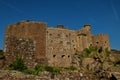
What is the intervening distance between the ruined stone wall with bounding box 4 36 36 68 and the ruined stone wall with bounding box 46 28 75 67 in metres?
39.9

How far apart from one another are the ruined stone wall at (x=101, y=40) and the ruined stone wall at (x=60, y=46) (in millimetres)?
7110

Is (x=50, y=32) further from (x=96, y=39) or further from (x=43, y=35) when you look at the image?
(x=96, y=39)

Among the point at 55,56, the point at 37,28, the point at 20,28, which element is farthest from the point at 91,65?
the point at 20,28

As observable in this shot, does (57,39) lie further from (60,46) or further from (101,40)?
(101,40)

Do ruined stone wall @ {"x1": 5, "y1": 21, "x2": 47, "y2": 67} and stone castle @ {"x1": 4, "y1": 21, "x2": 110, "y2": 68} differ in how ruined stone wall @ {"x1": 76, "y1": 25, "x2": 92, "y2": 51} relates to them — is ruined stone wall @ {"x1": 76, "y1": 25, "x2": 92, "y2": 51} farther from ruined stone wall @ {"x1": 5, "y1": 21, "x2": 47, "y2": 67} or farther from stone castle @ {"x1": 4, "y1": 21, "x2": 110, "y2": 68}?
ruined stone wall @ {"x1": 5, "y1": 21, "x2": 47, "y2": 67}

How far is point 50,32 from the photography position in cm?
5216

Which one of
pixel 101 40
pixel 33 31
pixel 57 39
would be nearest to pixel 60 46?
pixel 57 39

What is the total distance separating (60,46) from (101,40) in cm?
1311

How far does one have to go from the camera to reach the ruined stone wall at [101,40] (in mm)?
56812

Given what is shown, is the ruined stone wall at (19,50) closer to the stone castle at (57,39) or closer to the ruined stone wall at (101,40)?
the stone castle at (57,39)

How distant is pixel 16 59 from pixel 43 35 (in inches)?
1396

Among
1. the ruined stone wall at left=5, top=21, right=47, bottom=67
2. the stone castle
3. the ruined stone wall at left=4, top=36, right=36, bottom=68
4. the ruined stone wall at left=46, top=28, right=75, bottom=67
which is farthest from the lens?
the ruined stone wall at left=46, top=28, right=75, bottom=67

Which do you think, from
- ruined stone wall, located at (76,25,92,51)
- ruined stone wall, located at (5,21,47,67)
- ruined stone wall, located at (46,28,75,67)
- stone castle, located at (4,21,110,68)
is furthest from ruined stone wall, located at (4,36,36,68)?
ruined stone wall, located at (76,25,92,51)

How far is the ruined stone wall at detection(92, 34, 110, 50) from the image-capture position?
56.8m
